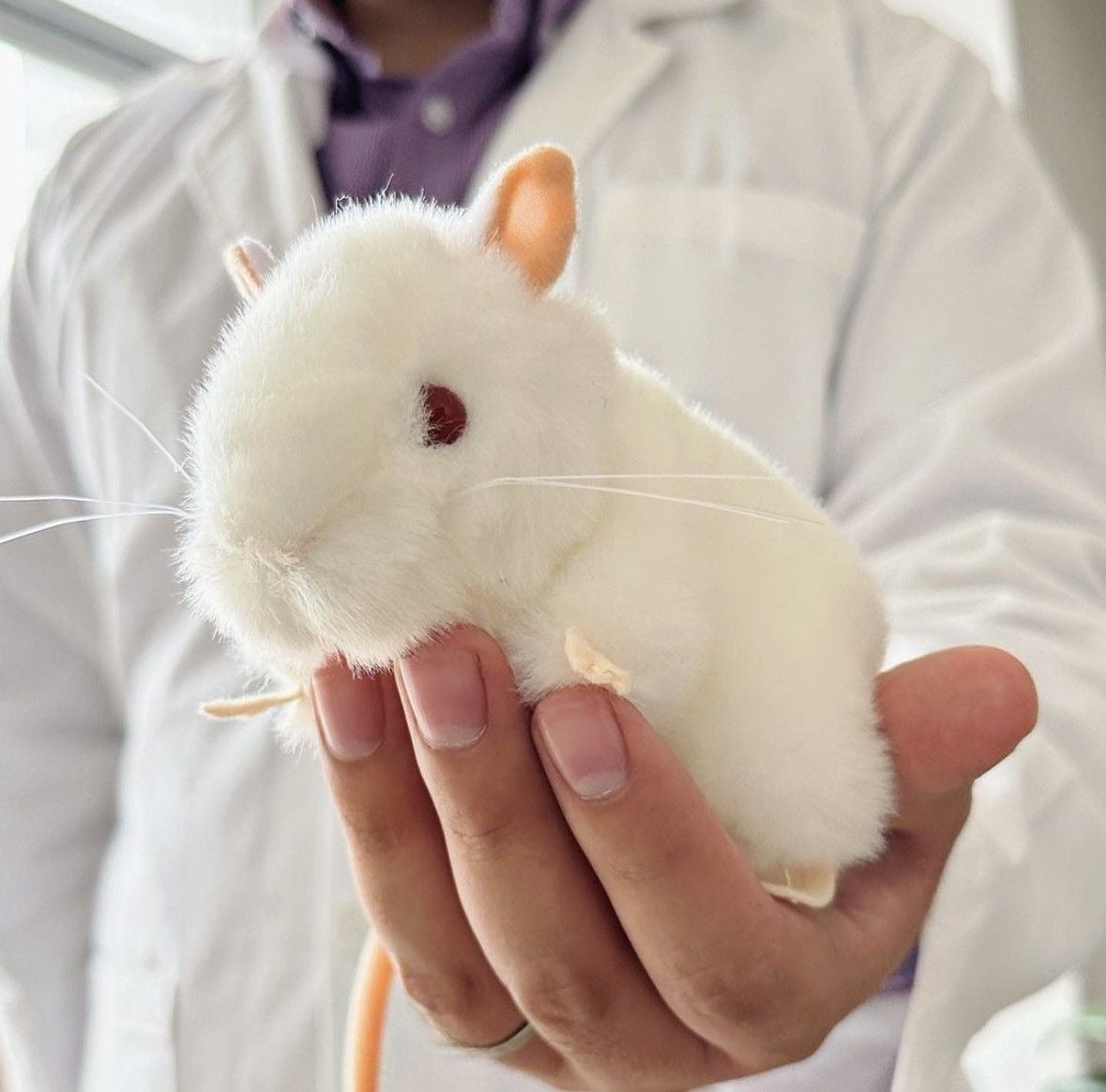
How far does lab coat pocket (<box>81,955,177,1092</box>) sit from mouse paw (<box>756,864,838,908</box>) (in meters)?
0.34

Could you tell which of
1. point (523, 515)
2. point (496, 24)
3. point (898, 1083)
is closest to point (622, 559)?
point (523, 515)

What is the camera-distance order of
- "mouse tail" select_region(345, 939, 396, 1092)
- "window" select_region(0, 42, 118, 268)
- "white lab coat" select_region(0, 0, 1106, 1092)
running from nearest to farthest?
"mouse tail" select_region(345, 939, 396, 1092)
"white lab coat" select_region(0, 0, 1106, 1092)
"window" select_region(0, 42, 118, 268)

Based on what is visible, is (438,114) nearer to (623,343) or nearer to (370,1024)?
(623,343)

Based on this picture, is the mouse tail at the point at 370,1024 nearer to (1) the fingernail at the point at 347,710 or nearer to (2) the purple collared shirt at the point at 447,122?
(1) the fingernail at the point at 347,710

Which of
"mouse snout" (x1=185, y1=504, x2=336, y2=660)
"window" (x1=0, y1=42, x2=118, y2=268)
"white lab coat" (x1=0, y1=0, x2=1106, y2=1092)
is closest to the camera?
"mouse snout" (x1=185, y1=504, x2=336, y2=660)

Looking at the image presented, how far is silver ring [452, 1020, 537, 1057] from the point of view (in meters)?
0.34

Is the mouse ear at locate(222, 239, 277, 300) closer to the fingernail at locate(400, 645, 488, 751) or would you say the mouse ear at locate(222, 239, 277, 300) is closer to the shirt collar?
the fingernail at locate(400, 645, 488, 751)

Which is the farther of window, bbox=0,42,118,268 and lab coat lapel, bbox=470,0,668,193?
window, bbox=0,42,118,268

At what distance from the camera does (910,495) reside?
1.51 feet

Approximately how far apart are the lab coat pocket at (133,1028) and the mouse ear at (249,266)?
1.24 ft

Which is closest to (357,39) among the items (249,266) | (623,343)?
(623,343)

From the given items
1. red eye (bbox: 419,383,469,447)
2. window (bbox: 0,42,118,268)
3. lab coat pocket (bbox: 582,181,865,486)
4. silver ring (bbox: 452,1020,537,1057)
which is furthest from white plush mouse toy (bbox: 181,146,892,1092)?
window (bbox: 0,42,118,268)

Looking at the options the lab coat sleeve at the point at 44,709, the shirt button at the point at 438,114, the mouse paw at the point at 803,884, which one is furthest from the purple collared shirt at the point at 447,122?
the mouse paw at the point at 803,884

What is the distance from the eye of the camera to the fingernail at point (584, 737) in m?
0.23
